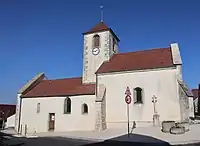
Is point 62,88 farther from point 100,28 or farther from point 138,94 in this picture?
point 138,94

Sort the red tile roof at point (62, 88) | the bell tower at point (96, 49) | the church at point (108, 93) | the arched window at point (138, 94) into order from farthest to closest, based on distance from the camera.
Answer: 1. the bell tower at point (96, 49)
2. the red tile roof at point (62, 88)
3. the arched window at point (138, 94)
4. the church at point (108, 93)

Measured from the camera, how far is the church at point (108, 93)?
20.9 meters

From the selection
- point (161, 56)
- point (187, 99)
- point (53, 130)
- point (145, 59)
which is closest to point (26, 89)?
point (53, 130)

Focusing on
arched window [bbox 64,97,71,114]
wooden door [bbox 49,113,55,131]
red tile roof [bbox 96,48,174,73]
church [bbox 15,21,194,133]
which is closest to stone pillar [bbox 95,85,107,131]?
church [bbox 15,21,194,133]

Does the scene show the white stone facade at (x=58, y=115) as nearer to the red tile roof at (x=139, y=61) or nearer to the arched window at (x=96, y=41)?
the red tile roof at (x=139, y=61)

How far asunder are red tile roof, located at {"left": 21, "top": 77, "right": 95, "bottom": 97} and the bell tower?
4.76 feet

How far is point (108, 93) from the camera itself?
913 inches

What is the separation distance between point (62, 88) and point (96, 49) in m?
6.43

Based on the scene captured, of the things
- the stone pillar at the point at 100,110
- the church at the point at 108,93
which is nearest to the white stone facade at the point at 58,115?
the church at the point at 108,93

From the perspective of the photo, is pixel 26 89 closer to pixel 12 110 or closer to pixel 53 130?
pixel 53 130

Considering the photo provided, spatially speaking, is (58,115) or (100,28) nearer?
(58,115)

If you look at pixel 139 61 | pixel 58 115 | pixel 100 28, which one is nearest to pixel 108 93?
pixel 139 61

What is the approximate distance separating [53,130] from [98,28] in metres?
13.9

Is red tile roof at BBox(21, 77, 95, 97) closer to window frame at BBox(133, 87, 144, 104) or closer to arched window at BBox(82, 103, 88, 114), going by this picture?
arched window at BBox(82, 103, 88, 114)
